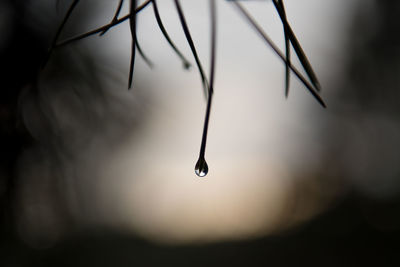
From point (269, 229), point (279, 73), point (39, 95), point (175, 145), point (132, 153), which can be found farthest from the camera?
point (269, 229)

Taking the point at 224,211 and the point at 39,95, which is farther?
the point at 224,211

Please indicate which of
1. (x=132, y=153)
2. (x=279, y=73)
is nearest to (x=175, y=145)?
(x=132, y=153)

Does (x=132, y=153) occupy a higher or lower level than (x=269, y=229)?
higher

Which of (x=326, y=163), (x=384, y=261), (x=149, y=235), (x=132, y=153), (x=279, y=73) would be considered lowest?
(x=149, y=235)

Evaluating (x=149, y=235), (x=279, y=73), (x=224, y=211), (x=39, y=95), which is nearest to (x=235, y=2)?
(x=39, y=95)

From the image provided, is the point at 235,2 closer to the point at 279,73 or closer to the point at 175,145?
the point at 175,145

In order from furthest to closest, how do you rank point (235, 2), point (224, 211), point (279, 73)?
point (224, 211), point (279, 73), point (235, 2)
